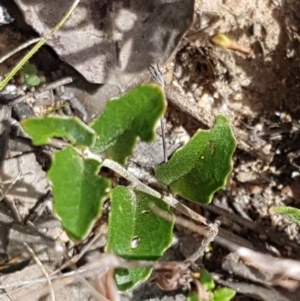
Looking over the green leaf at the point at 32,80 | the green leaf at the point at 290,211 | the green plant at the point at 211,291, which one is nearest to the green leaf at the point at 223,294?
the green plant at the point at 211,291

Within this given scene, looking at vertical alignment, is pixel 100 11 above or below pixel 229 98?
above

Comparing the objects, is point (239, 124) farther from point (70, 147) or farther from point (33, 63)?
point (70, 147)

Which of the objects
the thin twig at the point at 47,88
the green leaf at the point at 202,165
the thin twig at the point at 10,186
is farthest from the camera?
the thin twig at the point at 47,88

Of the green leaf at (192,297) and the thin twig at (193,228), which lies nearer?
the thin twig at (193,228)

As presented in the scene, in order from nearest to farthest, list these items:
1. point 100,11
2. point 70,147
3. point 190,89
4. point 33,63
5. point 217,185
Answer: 1. point 70,147
2. point 217,185
3. point 100,11
4. point 33,63
5. point 190,89

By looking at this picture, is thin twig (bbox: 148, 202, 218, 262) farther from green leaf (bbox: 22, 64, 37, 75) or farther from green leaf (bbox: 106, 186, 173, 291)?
green leaf (bbox: 22, 64, 37, 75)

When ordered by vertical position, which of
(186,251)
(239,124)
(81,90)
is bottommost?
(186,251)

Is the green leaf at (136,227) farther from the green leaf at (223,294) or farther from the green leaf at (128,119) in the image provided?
the green leaf at (223,294)

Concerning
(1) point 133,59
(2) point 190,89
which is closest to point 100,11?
(1) point 133,59
